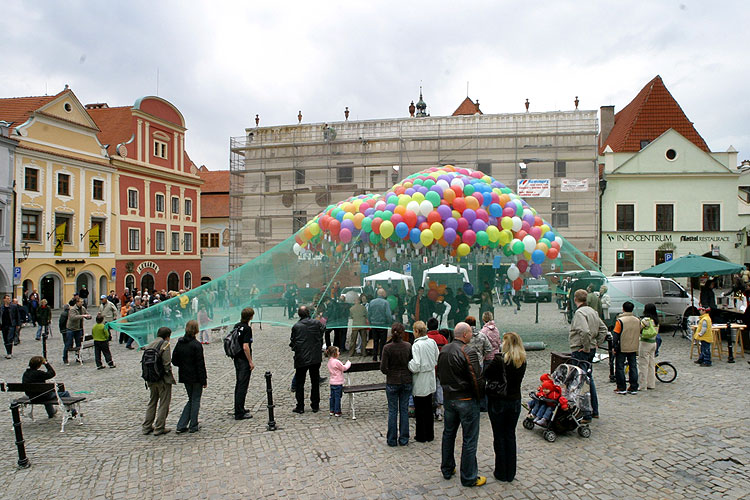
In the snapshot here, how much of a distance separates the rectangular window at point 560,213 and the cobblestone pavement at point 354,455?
21570 millimetres

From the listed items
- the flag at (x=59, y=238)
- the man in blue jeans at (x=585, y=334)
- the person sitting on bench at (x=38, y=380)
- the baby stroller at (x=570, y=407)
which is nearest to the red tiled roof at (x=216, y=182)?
the flag at (x=59, y=238)

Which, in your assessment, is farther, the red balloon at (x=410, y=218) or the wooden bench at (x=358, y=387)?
the red balloon at (x=410, y=218)

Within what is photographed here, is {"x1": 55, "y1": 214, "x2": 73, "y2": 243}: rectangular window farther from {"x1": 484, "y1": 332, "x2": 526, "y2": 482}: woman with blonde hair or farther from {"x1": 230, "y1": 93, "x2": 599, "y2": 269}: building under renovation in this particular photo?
{"x1": 484, "y1": 332, "x2": 526, "y2": 482}: woman with blonde hair

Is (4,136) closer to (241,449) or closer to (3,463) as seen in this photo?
(3,463)

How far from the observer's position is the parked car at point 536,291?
1070cm

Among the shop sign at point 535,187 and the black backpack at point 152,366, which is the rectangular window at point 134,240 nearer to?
the shop sign at point 535,187

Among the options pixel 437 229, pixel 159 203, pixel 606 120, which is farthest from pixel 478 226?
pixel 606 120

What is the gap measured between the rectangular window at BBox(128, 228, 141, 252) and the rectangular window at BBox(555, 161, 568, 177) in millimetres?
27486

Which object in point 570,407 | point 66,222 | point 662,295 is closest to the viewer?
point 570,407

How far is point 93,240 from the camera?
28.5 metres

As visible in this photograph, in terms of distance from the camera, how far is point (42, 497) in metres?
5.04

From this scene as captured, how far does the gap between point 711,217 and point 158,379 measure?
33.2 m

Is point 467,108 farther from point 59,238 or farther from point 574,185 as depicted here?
point 59,238

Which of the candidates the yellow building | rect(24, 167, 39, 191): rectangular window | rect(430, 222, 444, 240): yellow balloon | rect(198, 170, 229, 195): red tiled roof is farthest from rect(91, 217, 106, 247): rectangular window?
rect(430, 222, 444, 240): yellow balloon
